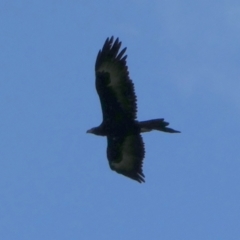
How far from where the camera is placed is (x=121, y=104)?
29.9 meters

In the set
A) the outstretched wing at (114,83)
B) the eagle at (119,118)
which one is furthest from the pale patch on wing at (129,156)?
the outstretched wing at (114,83)

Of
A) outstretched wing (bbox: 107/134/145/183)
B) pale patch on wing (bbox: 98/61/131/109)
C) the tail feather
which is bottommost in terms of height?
outstretched wing (bbox: 107/134/145/183)

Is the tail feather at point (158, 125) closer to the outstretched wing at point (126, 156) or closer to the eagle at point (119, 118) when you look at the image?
the eagle at point (119, 118)

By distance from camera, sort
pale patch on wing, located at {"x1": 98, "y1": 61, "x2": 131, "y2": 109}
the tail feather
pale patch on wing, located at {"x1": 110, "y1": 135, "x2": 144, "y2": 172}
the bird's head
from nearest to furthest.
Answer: the tail feather
pale patch on wing, located at {"x1": 98, "y1": 61, "x2": 131, "y2": 109}
the bird's head
pale patch on wing, located at {"x1": 110, "y1": 135, "x2": 144, "y2": 172}

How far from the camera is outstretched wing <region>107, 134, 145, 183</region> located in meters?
30.8

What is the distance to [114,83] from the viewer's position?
2975 centimetres

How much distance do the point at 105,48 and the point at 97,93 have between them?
1183 millimetres

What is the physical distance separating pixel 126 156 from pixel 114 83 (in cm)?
224

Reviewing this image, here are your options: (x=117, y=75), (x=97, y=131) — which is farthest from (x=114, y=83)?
(x=97, y=131)

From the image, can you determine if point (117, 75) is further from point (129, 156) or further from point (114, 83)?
point (129, 156)

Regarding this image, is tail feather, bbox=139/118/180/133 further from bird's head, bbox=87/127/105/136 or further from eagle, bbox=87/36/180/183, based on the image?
bird's head, bbox=87/127/105/136

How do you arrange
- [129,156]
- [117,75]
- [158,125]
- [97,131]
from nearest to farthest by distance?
[158,125] → [117,75] → [97,131] → [129,156]

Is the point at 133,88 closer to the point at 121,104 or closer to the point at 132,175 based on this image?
the point at 121,104


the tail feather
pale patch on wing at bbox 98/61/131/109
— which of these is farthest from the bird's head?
the tail feather
